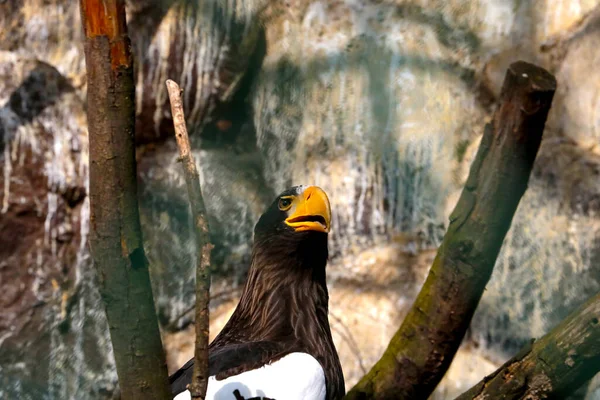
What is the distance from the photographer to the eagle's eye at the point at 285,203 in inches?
93.9

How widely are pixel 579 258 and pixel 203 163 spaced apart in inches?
64.5

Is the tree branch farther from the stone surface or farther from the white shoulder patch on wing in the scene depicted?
the stone surface

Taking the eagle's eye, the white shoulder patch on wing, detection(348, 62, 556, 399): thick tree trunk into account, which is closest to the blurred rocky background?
the eagle's eye

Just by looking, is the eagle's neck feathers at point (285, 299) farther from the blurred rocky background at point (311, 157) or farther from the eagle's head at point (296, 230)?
the blurred rocky background at point (311, 157)

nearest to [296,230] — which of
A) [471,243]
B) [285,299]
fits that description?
[285,299]

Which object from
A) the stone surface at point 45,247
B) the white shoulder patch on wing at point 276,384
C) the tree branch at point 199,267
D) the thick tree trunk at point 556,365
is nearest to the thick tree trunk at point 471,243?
the thick tree trunk at point 556,365

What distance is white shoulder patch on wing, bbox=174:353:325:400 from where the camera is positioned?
1.96 metres

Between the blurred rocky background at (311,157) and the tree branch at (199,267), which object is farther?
the blurred rocky background at (311,157)

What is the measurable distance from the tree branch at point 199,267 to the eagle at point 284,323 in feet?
2.45

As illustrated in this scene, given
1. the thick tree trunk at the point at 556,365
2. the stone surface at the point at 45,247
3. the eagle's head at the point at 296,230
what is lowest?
the stone surface at the point at 45,247

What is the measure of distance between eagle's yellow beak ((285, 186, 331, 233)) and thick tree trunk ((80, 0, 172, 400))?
41.2 inches

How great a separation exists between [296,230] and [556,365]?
1.22 meters

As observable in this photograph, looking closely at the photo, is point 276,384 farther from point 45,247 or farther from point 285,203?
point 45,247

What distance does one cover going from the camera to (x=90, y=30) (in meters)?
1.30
